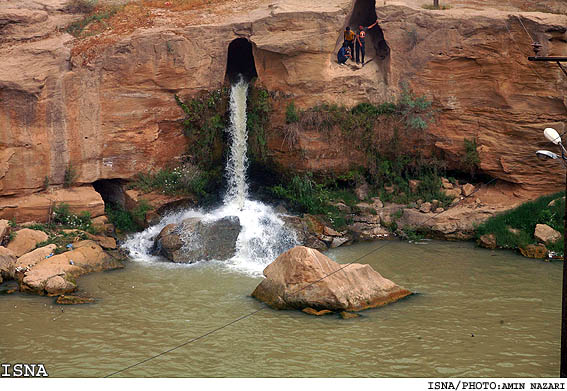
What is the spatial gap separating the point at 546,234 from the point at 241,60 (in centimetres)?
1089

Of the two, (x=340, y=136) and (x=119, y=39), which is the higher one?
(x=119, y=39)

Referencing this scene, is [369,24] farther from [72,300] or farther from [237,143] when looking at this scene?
[72,300]

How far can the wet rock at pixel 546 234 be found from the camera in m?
17.5

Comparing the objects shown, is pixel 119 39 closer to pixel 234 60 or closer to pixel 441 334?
pixel 234 60

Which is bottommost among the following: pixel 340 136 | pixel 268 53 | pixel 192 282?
pixel 192 282

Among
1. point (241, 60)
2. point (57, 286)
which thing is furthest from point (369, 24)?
point (57, 286)

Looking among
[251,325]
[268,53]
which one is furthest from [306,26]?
[251,325]

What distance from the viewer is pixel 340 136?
67.9 ft

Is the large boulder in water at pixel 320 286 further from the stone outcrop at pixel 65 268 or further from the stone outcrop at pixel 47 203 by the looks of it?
the stone outcrop at pixel 47 203

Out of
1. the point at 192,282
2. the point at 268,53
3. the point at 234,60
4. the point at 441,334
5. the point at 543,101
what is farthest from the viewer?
the point at 234,60

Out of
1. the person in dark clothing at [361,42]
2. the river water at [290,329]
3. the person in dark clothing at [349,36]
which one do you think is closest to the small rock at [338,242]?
the river water at [290,329]

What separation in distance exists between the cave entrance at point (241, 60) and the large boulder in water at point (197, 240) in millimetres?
5414

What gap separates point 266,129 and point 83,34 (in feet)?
20.2

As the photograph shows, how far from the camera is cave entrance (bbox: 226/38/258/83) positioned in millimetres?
21562
